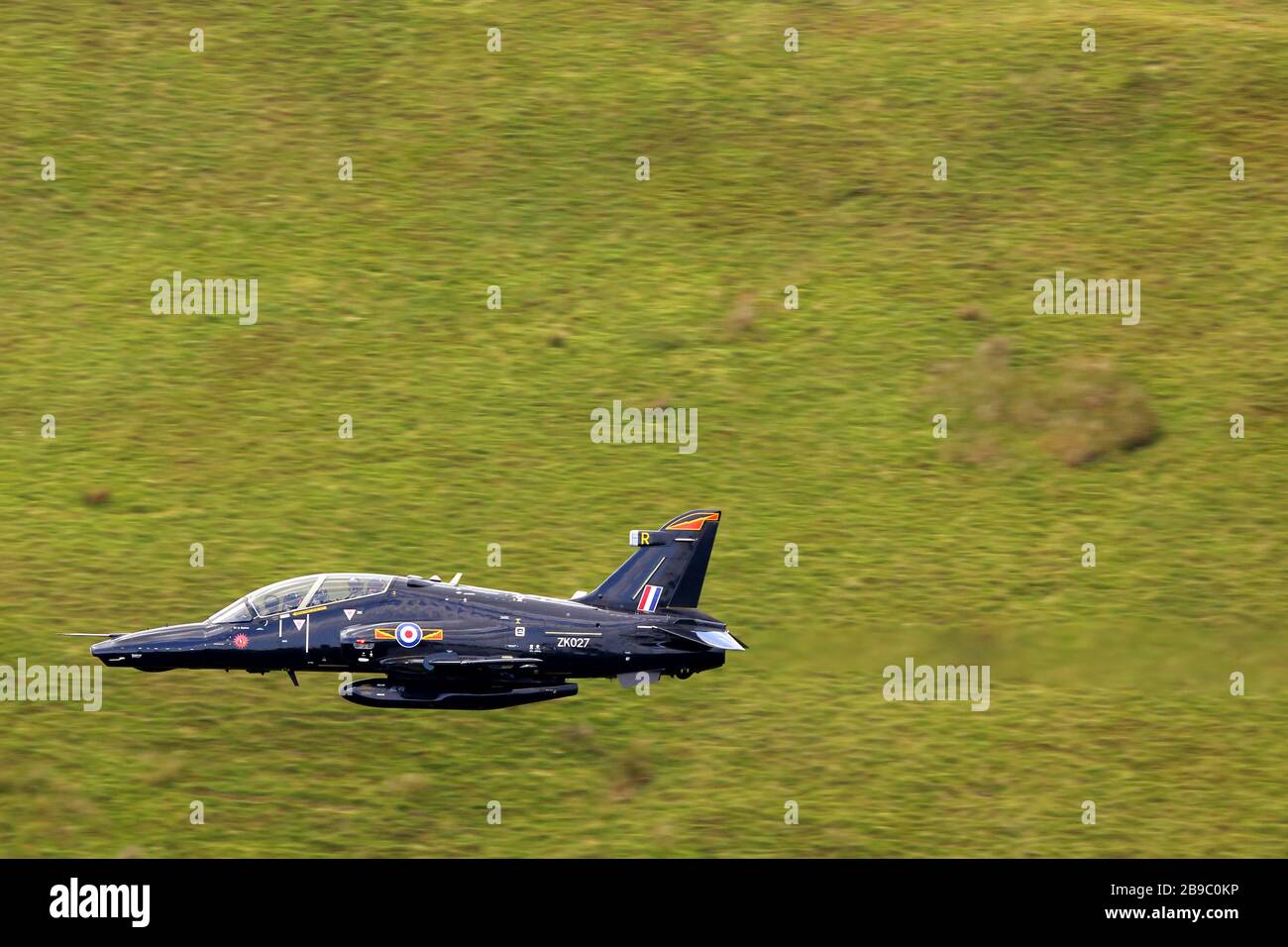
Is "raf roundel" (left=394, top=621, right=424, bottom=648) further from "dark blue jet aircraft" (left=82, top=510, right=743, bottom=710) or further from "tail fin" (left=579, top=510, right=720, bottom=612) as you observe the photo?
"tail fin" (left=579, top=510, right=720, bottom=612)

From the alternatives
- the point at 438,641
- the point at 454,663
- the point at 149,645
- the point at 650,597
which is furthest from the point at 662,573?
the point at 149,645

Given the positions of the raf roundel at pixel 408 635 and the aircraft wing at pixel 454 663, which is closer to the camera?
the aircraft wing at pixel 454 663

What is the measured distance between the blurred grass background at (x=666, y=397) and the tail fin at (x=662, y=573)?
666 centimetres

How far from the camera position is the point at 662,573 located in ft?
104

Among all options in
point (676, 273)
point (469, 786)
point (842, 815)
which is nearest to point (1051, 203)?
point (676, 273)

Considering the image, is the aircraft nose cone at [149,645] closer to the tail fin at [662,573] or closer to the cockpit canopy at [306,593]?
the cockpit canopy at [306,593]

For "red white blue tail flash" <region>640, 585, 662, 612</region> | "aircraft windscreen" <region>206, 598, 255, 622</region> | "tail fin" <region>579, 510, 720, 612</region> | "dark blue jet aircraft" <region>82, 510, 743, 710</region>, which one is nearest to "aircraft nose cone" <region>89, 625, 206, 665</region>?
"dark blue jet aircraft" <region>82, 510, 743, 710</region>

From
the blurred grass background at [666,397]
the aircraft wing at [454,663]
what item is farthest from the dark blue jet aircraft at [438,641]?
the blurred grass background at [666,397]

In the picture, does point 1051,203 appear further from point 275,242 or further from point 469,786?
point 469,786

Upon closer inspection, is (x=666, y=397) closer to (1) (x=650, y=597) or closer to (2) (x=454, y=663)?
(1) (x=650, y=597)

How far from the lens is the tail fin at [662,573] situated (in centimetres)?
3161

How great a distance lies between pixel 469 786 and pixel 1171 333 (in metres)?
27.8

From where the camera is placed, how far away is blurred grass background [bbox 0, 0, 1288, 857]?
36.5 metres

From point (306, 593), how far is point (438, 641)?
2853 millimetres
